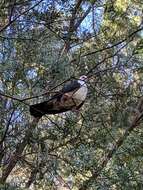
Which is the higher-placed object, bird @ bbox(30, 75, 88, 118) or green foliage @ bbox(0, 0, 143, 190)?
green foliage @ bbox(0, 0, 143, 190)

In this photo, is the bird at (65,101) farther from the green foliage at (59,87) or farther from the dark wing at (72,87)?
the green foliage at (59,87)

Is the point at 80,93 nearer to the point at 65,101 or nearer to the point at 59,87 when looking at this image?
the point at 65,101

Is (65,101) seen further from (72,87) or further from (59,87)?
(59,87)

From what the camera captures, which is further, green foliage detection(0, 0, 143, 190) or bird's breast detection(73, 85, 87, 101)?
green foliage detection(0, 0, 143, 190)

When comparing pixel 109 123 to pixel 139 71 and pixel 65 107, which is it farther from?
pixel 65 107

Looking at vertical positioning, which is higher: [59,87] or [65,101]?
[59,87]

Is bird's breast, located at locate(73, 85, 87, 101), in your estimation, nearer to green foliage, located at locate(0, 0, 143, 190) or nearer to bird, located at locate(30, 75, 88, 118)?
bird, located at locate(30, 75, 88, 118)

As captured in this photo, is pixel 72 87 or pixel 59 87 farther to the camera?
pixel 59 87

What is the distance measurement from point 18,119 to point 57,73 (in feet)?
3.72

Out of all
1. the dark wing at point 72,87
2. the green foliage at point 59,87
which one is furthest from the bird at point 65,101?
the green foliage at point 59,87

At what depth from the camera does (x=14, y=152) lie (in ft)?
20.0

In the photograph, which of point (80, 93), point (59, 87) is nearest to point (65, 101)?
point (80, 93)

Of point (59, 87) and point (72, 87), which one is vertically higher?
point (59, 87)

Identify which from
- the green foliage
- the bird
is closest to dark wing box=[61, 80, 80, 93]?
the bird
